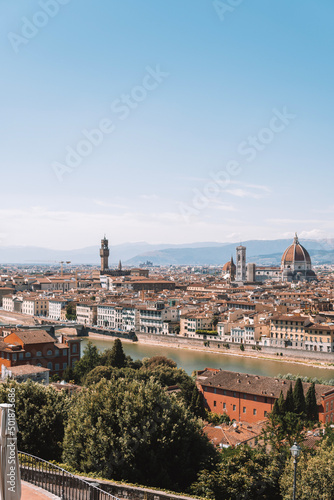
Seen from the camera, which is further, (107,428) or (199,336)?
(199,336)

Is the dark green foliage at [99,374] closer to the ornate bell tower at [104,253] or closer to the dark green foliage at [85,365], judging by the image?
the dark green foliage at [85,365]

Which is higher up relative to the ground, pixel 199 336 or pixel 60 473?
pixel 60 473

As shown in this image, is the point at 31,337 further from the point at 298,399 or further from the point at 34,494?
the point at 34,494

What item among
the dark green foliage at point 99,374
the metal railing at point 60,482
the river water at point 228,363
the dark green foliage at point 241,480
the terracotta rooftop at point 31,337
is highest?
the metal railing at point 60,482

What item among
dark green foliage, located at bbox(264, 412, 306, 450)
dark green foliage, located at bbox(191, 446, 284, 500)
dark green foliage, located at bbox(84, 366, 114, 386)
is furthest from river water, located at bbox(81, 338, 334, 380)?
dark green foliage, located at bbox(191, 446, 284, 500)

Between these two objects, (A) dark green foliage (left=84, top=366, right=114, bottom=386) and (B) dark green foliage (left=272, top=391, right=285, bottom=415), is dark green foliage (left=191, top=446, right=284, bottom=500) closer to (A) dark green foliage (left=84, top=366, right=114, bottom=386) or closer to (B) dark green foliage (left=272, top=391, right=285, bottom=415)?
(B) dark green foliage (left=272, top=391, right=285, bottom=415)

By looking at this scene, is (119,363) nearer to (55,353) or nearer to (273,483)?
(55,353)

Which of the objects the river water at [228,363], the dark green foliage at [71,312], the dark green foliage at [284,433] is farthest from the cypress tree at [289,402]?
the dark green foliage at [71,312]

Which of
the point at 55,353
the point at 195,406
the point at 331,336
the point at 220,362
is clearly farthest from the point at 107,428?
the point at 331,336
